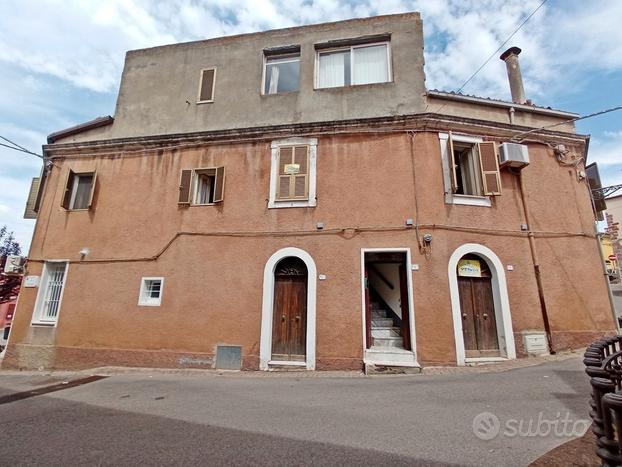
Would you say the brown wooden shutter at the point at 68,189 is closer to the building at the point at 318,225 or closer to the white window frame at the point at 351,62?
the building at the point at 318,225

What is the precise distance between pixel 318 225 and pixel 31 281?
28.1ft

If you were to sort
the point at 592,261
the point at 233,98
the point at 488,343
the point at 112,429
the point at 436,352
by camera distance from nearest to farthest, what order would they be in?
the point at 112,429 < the point at 436,352 < the point at 488,343 < the point at 592,261 < the point at 233,98

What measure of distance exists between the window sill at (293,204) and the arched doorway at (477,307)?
13.3 ft

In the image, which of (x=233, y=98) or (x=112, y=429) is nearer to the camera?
(x=112, y=429)

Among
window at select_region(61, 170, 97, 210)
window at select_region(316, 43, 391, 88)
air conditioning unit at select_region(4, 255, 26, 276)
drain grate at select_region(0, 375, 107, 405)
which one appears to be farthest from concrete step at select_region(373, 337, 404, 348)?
air conditioning unit at select_region(4, 255, 26, 276)

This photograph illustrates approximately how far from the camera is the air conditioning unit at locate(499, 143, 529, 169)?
837 centimetres

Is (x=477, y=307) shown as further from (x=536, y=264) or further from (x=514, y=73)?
(x=514, y=73)

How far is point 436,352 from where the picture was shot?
24.2 ft

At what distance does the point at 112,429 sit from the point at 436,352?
248 inches

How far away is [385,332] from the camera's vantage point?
8.60 m

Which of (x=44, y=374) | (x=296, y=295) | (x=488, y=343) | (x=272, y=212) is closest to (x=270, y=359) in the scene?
(x=296, y=295)

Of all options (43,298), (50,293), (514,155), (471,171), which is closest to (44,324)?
(43,298)

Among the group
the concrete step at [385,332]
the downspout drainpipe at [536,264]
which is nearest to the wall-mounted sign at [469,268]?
the downspout drainpipe at [536,264]

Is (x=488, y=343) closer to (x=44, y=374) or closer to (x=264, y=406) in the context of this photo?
(x=264, y=406)
